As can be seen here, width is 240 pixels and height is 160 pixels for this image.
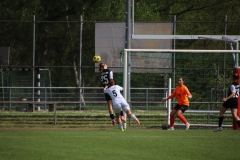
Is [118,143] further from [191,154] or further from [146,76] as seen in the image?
[146,76]

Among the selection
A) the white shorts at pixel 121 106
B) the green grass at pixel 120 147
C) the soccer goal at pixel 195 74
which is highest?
the soccer goal at pixel 195 74

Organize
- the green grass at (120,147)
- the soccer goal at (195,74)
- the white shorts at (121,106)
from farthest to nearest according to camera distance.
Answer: the soccer goal at (195,74) → the white shorts at (121,106) → the green grass at (120,147)

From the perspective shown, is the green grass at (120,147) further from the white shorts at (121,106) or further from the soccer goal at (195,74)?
the soccer goal at (195,74)

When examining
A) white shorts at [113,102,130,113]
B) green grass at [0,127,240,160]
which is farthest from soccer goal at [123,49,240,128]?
green grass at [0,127,240,160]

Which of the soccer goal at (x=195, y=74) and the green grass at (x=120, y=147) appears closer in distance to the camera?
the green grass at (x=120, y=147)

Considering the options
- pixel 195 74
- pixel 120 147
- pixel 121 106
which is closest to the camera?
pixel 120 147

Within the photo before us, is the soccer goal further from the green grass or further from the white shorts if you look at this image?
the green grass

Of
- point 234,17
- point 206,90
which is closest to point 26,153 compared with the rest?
point 206,90

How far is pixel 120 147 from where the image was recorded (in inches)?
579

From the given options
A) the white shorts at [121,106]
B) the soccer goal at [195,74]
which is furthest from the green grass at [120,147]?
the soccer goal at [195,74]

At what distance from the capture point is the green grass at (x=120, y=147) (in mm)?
12984

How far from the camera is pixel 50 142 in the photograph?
51.7ft

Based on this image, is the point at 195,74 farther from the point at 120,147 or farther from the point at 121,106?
the point at 120,147

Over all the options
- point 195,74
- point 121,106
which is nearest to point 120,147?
point 121,106
